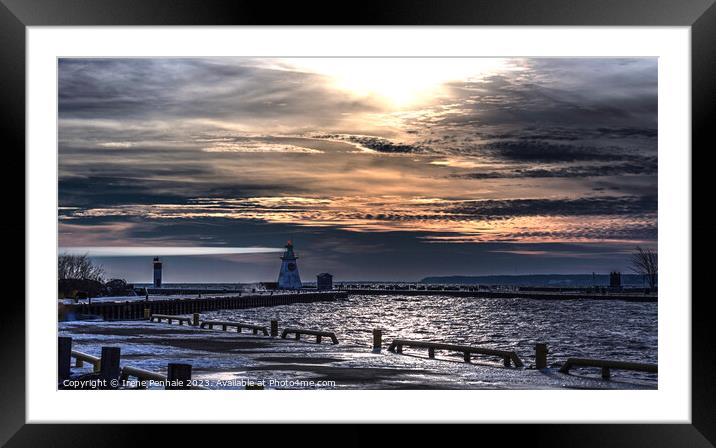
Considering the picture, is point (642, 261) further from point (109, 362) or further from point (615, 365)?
point (109, 362)


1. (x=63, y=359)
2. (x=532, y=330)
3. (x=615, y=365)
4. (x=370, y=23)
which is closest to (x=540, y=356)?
(x=615, y=365)

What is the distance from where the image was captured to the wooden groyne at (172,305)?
43438mm

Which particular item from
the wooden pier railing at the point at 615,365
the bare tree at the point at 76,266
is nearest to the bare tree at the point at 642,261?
the bare tree at the point at 76,266

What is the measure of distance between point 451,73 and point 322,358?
169 ft

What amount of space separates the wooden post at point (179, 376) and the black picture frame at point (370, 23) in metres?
1.08

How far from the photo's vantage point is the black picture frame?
26.0ft

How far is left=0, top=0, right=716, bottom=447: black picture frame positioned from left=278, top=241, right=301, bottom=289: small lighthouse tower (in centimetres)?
12187

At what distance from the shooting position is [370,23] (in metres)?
7.95

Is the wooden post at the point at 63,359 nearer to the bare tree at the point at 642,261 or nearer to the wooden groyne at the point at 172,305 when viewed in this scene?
the wooden groyne at the point at 172,305

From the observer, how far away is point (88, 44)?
9.09 meters

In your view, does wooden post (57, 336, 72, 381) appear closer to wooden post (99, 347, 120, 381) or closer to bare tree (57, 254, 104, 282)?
wooden post (99, 347, 120, 381)

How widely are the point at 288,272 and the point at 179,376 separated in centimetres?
12412
